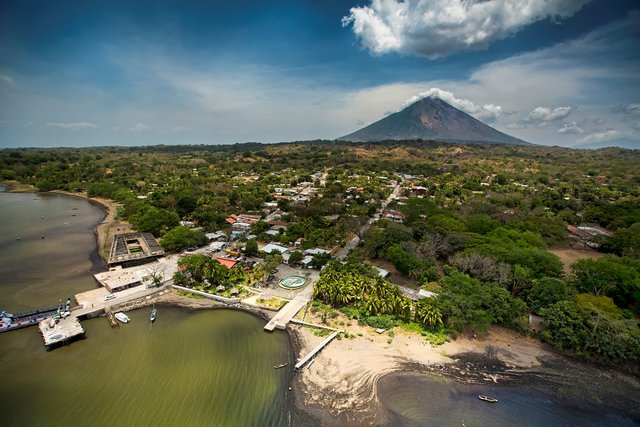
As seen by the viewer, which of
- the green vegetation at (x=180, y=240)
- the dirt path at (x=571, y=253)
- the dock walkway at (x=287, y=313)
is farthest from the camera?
the dirt path at (x=571, y=253)

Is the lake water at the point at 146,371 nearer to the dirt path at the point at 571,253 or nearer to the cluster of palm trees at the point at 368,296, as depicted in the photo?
the cluster of palm trees at the point at 368,296

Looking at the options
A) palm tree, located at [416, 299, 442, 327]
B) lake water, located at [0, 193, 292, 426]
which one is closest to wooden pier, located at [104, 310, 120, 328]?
lake water, located at [0, 193, 292, 426]

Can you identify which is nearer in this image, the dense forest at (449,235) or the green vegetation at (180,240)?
the dense forest at (449,235)

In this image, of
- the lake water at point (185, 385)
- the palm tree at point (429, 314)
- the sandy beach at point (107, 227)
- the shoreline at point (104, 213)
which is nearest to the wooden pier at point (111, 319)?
the lake water at point (185, 385)

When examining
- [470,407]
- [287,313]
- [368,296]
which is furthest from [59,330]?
[470,407]

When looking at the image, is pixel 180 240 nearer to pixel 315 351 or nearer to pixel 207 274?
pixel 207 274

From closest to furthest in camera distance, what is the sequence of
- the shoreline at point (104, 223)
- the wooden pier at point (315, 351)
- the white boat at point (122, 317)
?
the wooden pier at point (315, 351), the white boat at point (122, 317), the shoreline at point (104, 223)

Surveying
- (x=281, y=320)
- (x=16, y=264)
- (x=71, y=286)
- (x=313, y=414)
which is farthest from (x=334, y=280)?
(x=16, y=264)
